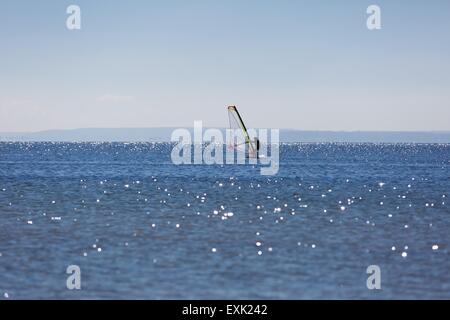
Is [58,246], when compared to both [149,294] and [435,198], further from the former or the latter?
[435,198]

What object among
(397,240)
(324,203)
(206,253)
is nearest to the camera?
(206,253)

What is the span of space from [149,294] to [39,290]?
467 cm

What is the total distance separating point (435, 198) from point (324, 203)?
14475mm

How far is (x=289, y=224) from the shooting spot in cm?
5181

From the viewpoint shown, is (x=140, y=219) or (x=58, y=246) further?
(x=140, y=219)

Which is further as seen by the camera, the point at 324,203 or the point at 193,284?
the point at 324,203

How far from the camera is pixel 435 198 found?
7581cm

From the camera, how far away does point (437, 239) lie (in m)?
44.7
